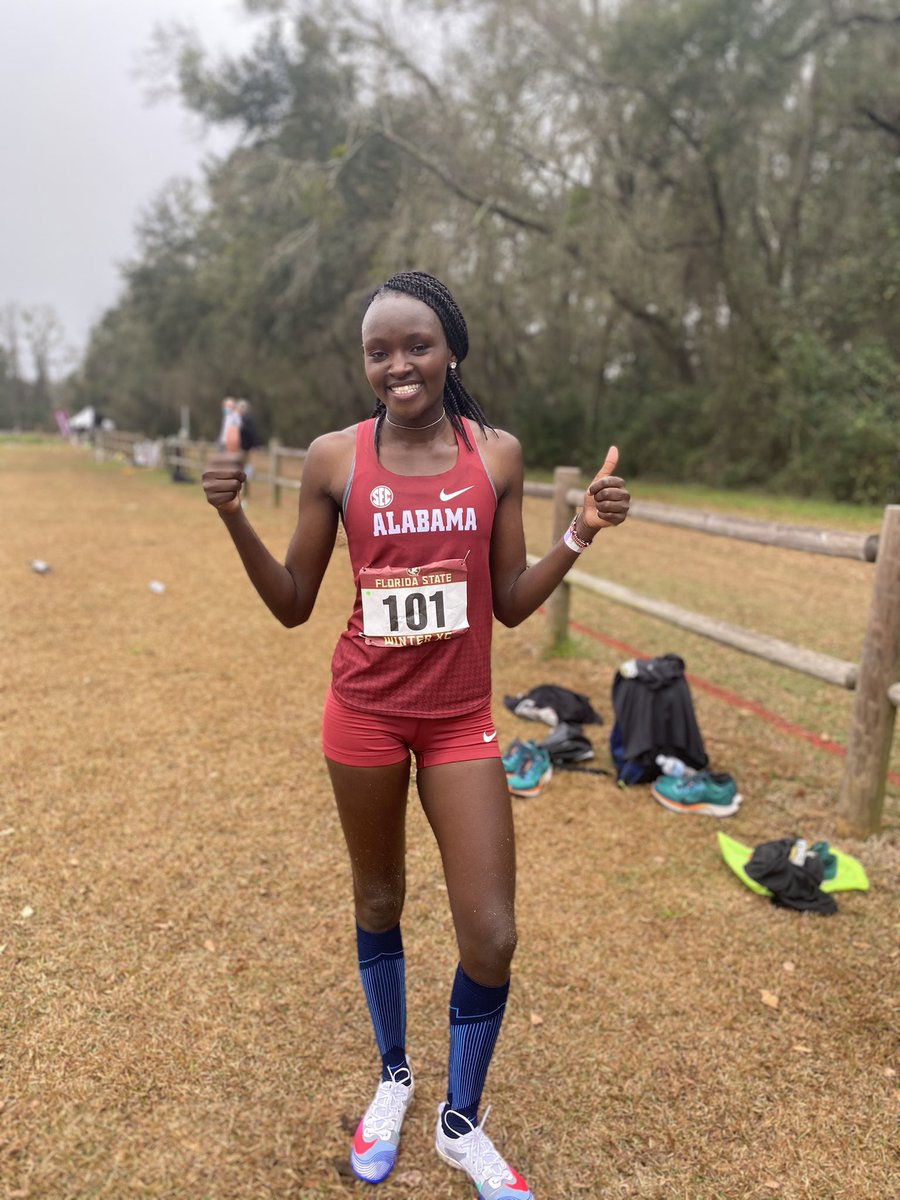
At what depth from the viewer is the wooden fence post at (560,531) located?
18.2ft

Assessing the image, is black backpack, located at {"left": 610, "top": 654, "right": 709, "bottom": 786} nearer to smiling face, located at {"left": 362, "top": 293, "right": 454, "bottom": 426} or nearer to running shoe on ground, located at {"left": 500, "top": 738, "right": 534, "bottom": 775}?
running shoe on ground, located at {"left": 500, "top": 738, "right": 534, "bottom": 775}

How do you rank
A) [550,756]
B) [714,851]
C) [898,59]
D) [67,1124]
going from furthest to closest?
[898,59] < [550,756] < [714,851] < [67,1124]

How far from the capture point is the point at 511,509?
6.19ft

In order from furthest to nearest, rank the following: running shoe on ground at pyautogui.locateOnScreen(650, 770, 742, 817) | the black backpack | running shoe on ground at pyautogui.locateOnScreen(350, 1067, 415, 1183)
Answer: the black backpack
running shoe on ground at pyautogui.locateOnScreen(650, 770, 742, 817)
running shoe on ground at pyautogui.locateOnScreen(350, 1067, 415, 1183)

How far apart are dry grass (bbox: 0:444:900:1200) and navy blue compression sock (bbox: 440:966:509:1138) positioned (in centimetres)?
19

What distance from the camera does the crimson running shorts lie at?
5.86 feet

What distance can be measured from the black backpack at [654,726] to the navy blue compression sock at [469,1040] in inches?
89.6

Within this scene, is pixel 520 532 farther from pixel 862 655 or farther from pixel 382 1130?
pixel 862 655

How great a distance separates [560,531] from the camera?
19.3ft

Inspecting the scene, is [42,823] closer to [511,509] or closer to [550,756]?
[550,756]

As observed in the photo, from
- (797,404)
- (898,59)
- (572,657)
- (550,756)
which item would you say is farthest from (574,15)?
(550,756)

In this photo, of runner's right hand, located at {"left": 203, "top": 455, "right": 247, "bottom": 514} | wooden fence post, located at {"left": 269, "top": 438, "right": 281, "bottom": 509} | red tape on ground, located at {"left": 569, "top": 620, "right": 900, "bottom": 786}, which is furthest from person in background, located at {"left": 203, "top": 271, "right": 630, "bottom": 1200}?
wooden fence post, located at {"left": 269, "top": 438, "right": 281, "bottom": 509}

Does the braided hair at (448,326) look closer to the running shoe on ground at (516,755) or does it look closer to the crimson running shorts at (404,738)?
the crimson running shorts at (404,738)

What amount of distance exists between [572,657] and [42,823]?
3.66 metres
